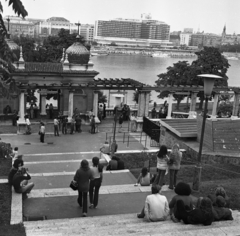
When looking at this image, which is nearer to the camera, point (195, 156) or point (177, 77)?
point (195, 156)

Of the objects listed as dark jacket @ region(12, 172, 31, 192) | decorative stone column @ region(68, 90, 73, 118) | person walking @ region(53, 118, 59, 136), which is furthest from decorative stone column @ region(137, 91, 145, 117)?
dark jacket @ region(12, 172, 31, 192)

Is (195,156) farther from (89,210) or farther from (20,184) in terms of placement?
(20,184)

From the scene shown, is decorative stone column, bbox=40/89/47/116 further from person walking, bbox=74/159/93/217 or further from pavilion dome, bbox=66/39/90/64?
person walking, bbox=74/159/93/217

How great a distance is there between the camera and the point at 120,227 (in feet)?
25.4

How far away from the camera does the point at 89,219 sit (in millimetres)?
8570

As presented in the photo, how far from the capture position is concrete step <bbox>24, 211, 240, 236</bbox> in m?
7.23

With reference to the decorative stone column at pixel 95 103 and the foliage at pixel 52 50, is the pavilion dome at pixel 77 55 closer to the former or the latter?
the decorative stone column at pixel 95 103

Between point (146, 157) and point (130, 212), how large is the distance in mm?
6602

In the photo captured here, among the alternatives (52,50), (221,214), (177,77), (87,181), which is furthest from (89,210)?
(52,50)

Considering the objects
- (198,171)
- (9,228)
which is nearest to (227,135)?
(198,171)

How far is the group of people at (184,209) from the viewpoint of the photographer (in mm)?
7793

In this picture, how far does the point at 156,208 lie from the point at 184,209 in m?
0.55

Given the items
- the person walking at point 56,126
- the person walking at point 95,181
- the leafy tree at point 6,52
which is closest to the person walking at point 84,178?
the person walking at point 95,181

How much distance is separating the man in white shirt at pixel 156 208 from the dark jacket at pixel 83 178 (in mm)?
1455
